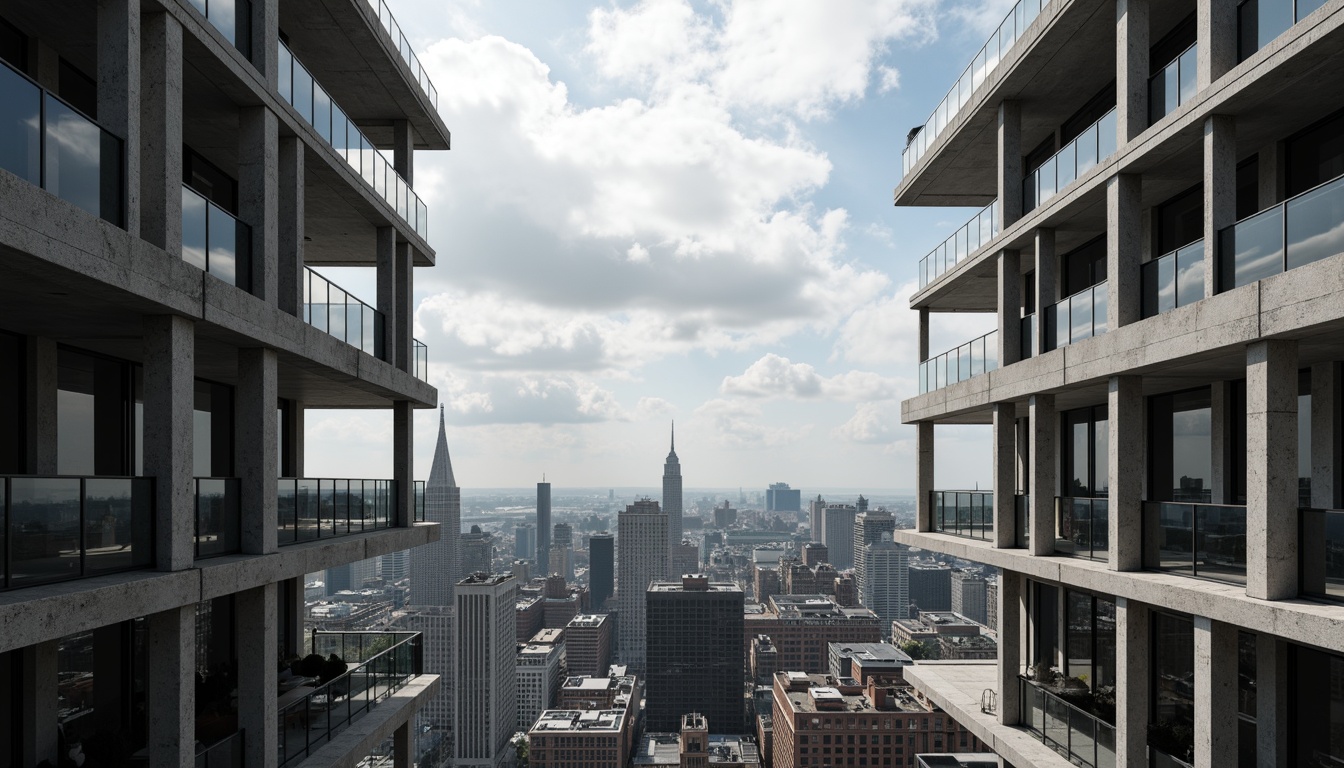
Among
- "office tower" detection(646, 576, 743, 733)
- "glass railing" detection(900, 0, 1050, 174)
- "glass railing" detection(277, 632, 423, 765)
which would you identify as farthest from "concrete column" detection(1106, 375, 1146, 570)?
"office tower" detection(646, 576, 743, 733)

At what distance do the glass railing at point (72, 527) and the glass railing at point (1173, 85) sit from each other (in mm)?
16178

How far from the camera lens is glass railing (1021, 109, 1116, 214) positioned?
1593cm

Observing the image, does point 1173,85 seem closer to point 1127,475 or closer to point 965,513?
point 1127,475

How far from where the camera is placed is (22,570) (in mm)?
9211

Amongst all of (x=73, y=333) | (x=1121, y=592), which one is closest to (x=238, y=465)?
(x=73, y=333)

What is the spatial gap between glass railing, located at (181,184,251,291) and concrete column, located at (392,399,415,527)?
8835 millimetres

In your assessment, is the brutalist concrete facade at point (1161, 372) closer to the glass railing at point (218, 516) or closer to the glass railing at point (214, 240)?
the glass railing at point (214, 240)

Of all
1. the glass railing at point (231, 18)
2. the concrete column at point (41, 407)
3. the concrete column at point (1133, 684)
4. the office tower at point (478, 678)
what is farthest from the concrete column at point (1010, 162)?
the office tower at point (478, 678)

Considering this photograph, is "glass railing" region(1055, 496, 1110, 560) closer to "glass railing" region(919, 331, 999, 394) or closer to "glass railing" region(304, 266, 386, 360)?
"glass railing" region(919, 331, 999, 394)

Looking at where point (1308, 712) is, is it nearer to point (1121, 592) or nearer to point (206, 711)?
point (1121, 592)

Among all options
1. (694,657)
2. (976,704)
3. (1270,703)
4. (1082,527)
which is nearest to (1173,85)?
(1082,527)

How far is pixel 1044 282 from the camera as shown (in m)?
18.1

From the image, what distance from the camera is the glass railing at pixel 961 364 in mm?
20880

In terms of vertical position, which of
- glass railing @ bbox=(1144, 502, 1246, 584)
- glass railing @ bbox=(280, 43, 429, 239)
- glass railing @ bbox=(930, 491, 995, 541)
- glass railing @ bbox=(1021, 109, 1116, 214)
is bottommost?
glass railing @ bbox=(930, 491, 995, 541)
